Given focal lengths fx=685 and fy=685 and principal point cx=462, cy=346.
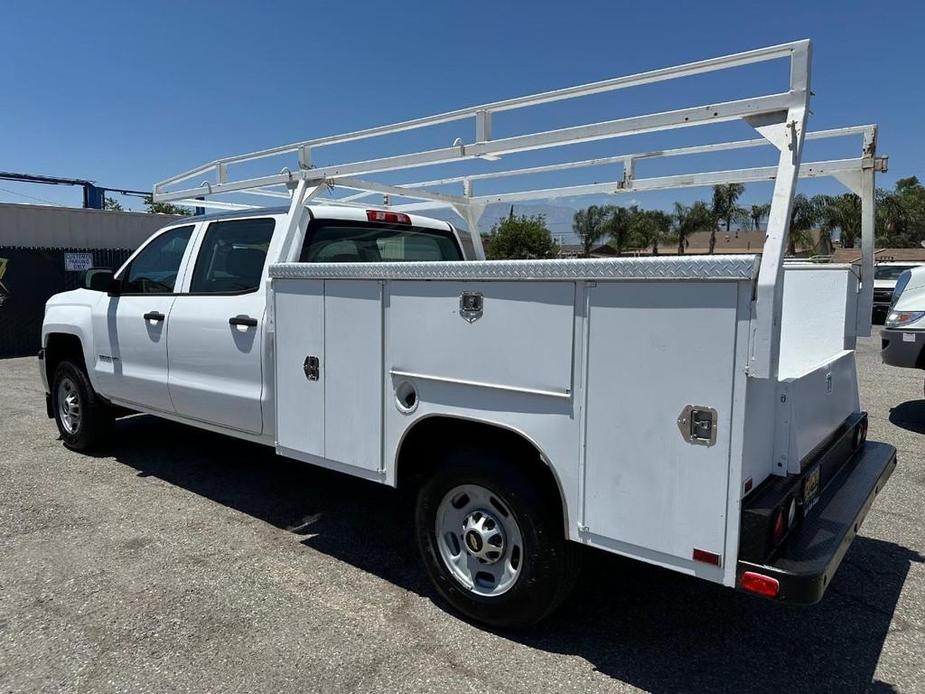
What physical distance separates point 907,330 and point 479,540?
6804 millimetres

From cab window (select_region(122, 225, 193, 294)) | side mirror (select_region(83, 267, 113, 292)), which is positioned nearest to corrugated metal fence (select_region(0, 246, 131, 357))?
side mirror (select_region(83, 267, 113, 292))

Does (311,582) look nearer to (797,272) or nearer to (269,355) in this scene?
(269,355)

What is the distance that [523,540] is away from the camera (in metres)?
3.03

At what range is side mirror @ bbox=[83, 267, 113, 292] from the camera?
217 inches

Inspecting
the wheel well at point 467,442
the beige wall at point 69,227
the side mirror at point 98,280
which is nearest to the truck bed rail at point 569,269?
the wheel well at point 467,442

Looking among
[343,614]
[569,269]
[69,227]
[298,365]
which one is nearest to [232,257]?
[298,365]

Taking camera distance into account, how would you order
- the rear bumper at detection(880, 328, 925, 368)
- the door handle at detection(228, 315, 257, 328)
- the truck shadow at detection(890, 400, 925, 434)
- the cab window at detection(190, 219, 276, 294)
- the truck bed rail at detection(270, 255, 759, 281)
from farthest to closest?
the rear bumper at detection(880, 328, 925, 368) < the truck shadow at detection(890, 400, 925, 434) < the cab window at detection(190, 219, 276, 294) < the door handle at detection(228, 315, 257, 328) < the truck bed rail at detection(270, 255, 759, 281)

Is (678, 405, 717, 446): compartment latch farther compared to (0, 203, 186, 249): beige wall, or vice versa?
(0, 203, 186, 249): beige wall

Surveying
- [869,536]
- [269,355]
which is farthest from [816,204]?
[269,355]

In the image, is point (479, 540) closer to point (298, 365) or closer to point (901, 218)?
point (298, 365)

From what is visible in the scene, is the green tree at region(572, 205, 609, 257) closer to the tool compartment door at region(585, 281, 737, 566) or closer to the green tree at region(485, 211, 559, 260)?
the green tree at region(485, 211, 559, 260)

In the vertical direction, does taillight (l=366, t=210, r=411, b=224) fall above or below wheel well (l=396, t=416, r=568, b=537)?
above

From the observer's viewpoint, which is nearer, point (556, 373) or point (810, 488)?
point (556, 373)

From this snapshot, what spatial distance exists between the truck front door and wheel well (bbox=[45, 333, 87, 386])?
493mm
